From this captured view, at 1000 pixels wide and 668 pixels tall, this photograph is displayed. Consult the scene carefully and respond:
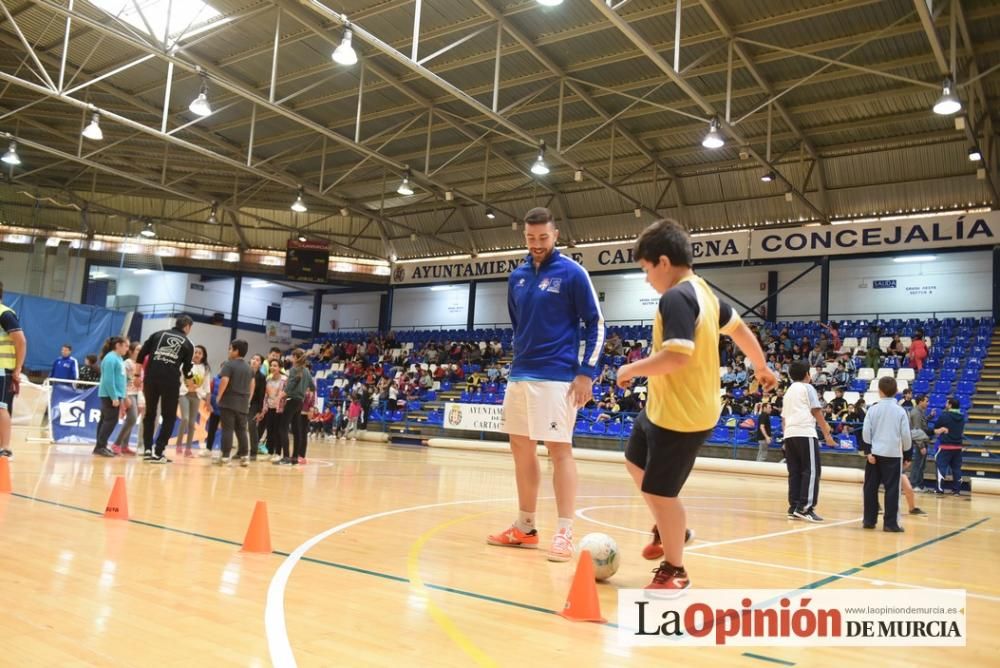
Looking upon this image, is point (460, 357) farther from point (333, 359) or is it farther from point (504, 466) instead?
point (504, 466)

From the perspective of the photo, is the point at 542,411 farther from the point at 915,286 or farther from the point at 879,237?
the point at 915,286

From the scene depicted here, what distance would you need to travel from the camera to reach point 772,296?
26.8 metres

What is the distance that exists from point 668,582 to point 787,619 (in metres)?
0.51

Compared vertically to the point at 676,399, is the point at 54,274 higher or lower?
higher

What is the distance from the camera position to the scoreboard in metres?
30.5

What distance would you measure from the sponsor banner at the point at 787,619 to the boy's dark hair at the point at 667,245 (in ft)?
4.94

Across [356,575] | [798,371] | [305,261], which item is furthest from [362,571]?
[305,261]

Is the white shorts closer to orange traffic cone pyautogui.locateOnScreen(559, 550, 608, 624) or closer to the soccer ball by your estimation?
the soccer ball

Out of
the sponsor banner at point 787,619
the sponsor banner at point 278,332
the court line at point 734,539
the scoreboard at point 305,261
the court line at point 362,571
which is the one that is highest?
the scoreboard at point 305,261

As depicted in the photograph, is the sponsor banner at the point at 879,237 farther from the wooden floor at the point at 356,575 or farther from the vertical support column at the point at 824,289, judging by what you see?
the wooden floor at the point at 356,575

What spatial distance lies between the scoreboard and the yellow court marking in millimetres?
26909

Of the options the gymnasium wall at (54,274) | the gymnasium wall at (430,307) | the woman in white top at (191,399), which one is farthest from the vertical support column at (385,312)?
the woman in white top at (191,399)

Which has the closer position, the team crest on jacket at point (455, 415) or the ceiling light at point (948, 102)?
the ceiling light at point (948, 102)

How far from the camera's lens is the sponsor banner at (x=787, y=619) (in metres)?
2.76
